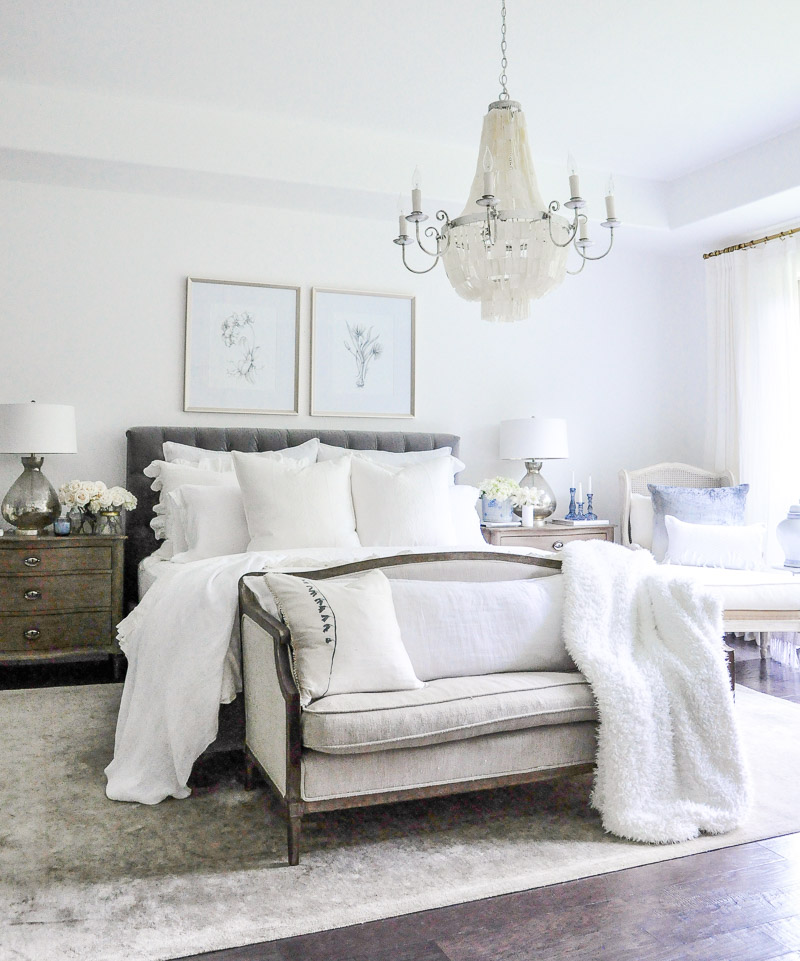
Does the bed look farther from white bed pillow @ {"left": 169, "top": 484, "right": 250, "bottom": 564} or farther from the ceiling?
the ceiling

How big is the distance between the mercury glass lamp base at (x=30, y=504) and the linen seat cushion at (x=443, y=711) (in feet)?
8.37

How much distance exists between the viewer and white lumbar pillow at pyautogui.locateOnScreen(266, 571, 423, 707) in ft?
7.36

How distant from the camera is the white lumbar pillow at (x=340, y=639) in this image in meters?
2.24

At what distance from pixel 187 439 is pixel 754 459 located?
353cm

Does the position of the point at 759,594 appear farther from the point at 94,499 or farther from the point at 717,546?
the point at 94,499

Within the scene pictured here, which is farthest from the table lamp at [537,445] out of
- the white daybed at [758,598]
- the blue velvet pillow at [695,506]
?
the white daybed at [758,598]

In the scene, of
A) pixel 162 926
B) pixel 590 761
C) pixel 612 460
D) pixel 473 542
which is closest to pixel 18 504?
pixel 473 542

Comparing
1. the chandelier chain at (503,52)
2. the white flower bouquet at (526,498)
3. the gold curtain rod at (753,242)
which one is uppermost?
the chandelier chain at (503,52)

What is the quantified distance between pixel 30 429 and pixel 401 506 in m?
1.86

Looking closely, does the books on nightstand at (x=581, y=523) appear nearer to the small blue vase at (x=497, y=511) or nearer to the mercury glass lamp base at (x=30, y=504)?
the small blue vase at (x=497, y=511)

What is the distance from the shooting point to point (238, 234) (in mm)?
4805

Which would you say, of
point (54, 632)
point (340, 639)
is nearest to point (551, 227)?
point (340, 639)

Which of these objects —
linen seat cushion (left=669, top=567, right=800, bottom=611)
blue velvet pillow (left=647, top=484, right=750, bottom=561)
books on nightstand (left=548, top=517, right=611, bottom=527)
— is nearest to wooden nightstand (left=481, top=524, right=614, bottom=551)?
books on nightstand (left=548, top=517, right=611, bottom=527)

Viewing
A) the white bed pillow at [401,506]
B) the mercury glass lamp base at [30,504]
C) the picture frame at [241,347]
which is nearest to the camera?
the white bed pillow at [401,506]
